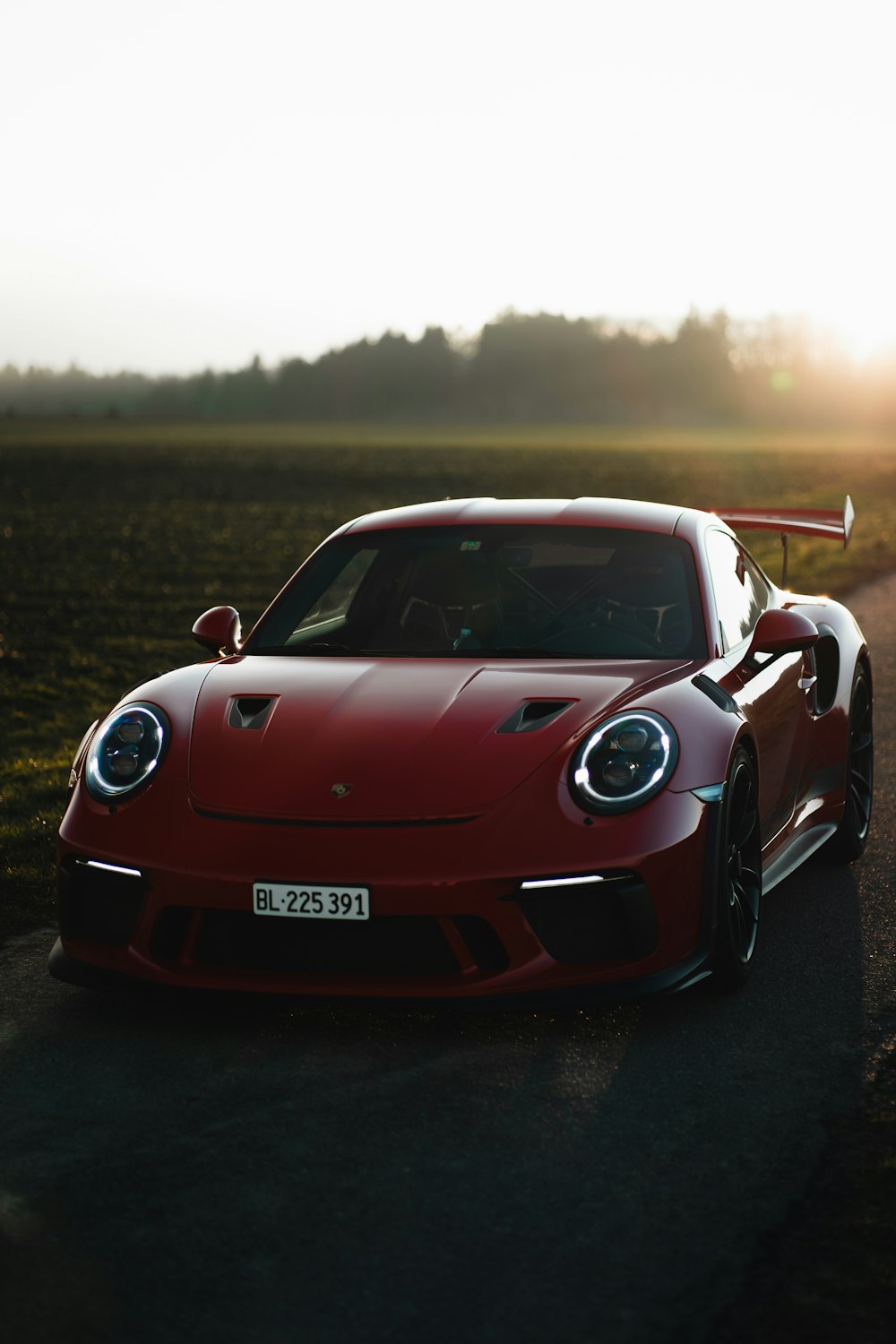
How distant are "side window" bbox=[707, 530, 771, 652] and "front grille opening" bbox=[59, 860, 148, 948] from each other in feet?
6.85

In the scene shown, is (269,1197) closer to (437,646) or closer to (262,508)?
(437,646)

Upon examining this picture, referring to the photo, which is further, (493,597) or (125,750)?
(493,597)

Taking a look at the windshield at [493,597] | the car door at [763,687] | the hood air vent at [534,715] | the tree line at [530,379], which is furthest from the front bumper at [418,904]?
the tree line at [530,379]

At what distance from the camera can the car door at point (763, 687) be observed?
208 inches

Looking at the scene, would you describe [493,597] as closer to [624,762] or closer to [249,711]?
[249,711]

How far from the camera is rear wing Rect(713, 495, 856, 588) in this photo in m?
6.96

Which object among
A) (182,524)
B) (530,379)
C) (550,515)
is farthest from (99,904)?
(530,379)

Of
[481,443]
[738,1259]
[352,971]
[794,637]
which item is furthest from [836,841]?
[481,443]

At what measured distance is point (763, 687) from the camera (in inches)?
214

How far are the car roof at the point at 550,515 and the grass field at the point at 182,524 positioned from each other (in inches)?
73.8

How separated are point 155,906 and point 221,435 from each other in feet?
334

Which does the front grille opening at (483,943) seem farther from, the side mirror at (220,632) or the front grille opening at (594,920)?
the side mirror at (220,632)

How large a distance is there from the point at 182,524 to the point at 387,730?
87.1 ft

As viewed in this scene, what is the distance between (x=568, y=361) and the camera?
183500 millimetres
